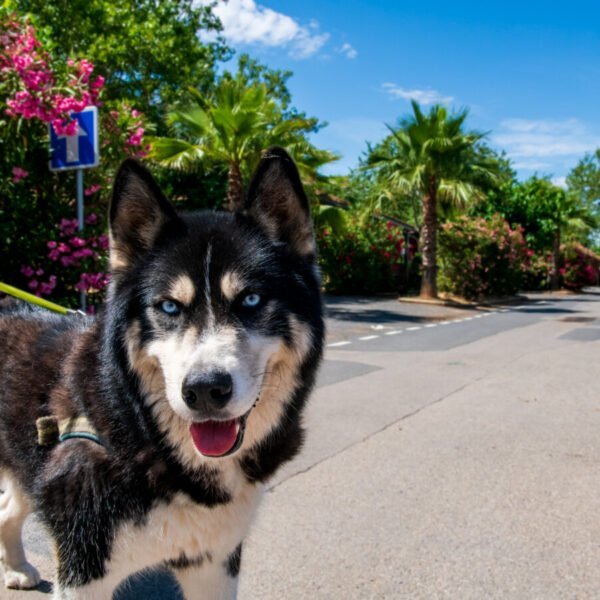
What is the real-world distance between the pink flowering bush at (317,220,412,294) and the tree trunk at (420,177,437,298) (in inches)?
116

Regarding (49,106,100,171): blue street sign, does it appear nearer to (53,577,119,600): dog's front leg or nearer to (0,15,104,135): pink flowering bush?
(0,15,104,135): pink flowering bush

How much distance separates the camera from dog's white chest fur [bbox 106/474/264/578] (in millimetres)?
2031

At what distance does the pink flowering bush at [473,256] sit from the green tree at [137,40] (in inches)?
545

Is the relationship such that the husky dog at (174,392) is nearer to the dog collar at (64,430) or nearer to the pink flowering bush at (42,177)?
the dog collar at (64,430)

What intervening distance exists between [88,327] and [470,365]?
25.7ft

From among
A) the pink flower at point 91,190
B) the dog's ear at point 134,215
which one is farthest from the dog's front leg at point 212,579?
the pink flower at point 91,190

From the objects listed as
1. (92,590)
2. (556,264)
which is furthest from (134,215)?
(556,264)

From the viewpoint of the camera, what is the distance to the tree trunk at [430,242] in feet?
78.9

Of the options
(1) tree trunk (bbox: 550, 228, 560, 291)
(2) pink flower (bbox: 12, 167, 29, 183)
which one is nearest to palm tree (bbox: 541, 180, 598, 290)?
(1) tree trunk (bbox: 550, 228, 560, 291)

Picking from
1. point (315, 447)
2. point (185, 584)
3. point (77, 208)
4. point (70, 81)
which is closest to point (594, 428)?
point (315, 447)

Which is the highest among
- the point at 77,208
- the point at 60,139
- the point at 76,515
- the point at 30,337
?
the point at 60,139

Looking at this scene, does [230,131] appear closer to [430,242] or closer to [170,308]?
[430,242]

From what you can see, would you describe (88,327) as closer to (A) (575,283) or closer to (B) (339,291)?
(B) (339,291)

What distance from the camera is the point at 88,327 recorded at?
2477mm
